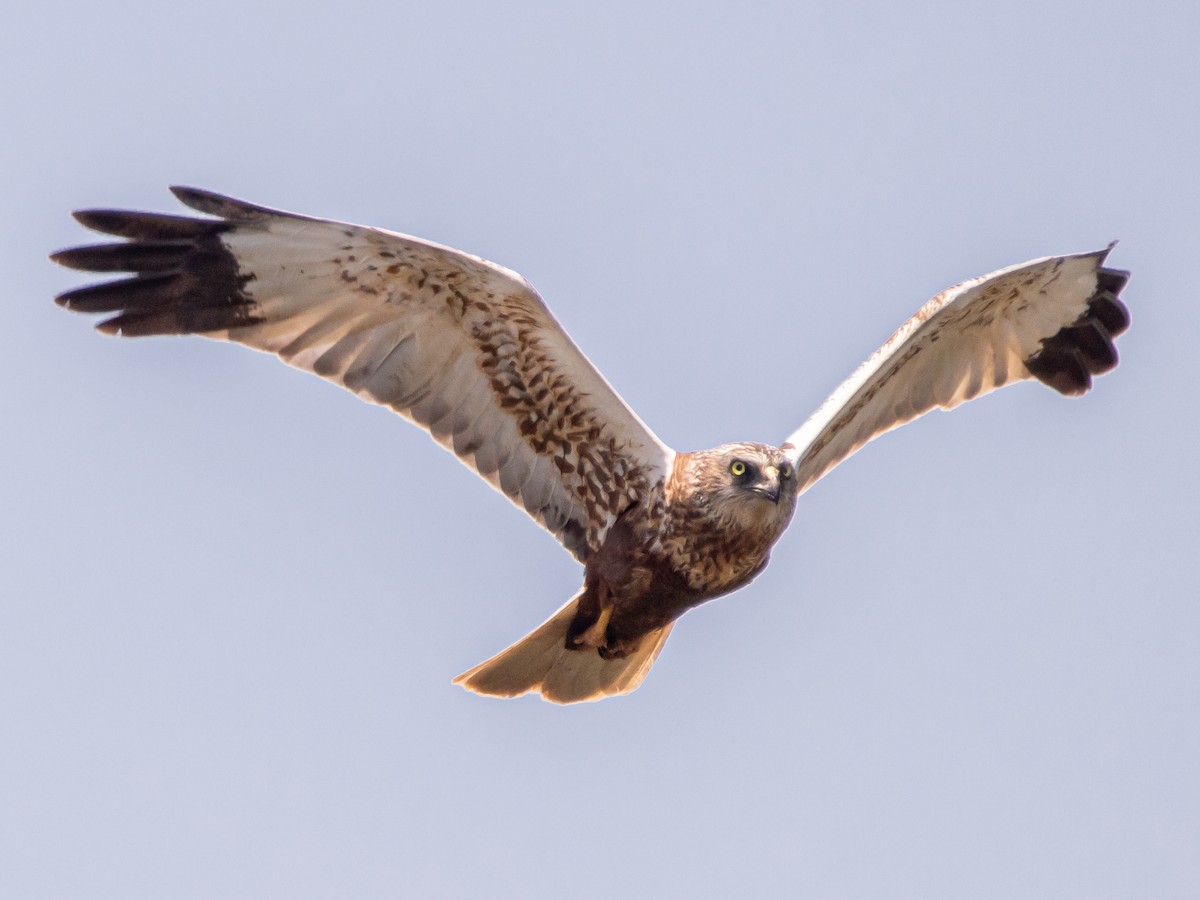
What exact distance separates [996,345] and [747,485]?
274cm

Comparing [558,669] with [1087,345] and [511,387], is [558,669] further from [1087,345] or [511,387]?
[1087,345]

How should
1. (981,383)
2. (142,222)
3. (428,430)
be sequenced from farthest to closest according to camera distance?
(981,383)
(428,430)
(142,222)

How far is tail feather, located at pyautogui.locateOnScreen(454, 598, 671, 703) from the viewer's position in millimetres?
9484

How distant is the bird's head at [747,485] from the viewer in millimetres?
8766

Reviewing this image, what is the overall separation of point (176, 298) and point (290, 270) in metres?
0.58

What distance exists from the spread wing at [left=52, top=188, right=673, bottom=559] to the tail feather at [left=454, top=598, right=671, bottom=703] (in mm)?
525

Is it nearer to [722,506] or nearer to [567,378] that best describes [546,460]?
[567,378]

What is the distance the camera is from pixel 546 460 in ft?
31.2

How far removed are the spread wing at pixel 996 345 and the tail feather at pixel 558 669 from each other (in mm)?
1416

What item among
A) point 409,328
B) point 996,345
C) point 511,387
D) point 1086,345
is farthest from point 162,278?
point 1086,345

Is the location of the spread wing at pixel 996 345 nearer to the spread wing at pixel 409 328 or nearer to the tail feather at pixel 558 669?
the spread wing at pixel 409 328

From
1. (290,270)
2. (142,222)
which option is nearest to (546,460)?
(290,270)

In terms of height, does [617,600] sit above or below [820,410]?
below

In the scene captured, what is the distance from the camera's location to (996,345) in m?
10.8
